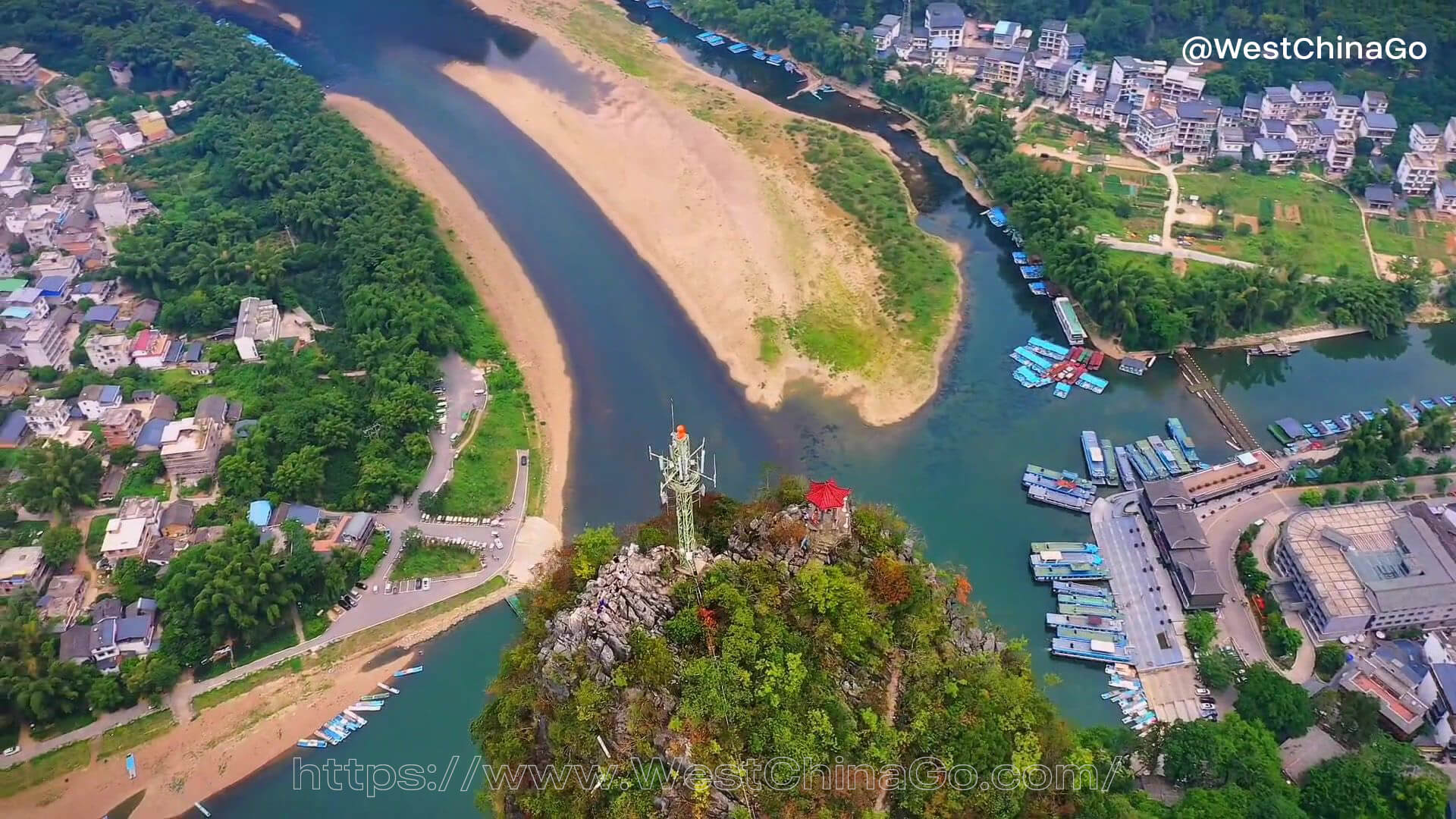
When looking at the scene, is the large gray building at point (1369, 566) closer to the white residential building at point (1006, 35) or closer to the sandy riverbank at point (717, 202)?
the sandy riverbank at point (717, 202)

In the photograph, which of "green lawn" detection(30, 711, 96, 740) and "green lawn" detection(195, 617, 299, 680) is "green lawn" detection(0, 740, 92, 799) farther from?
"green lawn" detection(195, 617, 299, 680)

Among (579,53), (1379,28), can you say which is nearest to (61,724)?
(579,53)

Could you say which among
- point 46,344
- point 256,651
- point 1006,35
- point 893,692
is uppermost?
point 1006,35

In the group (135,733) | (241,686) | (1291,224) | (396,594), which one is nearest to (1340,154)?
(1291,224)

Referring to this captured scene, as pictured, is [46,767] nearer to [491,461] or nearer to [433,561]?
[433,561]

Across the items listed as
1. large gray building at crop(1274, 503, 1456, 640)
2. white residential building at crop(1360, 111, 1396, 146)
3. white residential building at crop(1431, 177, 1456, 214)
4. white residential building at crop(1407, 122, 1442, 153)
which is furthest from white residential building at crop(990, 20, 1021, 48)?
large gray building at crop(1274, 503, 1456, 640)
